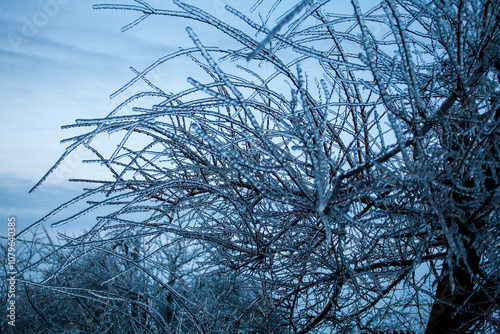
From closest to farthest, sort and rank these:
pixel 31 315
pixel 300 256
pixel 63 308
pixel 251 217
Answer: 1. pixel 251 217
2. pixel 300 256
3. pixel 31 315
4. pixel 63 308

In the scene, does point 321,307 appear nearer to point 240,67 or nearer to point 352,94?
point 352,94

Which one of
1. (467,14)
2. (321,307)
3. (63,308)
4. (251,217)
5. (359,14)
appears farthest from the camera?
(63,308)

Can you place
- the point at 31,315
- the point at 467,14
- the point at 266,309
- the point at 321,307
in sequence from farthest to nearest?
the point at 31,315
the point at 266,309
the point at 321,307
the point at 467,14

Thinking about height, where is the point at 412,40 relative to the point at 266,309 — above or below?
above

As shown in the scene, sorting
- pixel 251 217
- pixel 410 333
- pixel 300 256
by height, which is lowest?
pixel 410 333

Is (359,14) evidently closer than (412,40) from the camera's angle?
Yes

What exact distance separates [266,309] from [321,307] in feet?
1.64

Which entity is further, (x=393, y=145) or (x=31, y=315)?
(x=31, y=315)

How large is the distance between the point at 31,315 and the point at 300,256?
480 cm

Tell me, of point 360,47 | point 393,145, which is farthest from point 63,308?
point 393,145

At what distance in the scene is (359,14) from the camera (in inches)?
42.6

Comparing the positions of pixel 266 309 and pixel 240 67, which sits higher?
pixel 240 67

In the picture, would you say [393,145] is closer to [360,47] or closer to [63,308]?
[360,47]

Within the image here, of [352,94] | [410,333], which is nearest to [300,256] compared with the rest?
[352,94]
